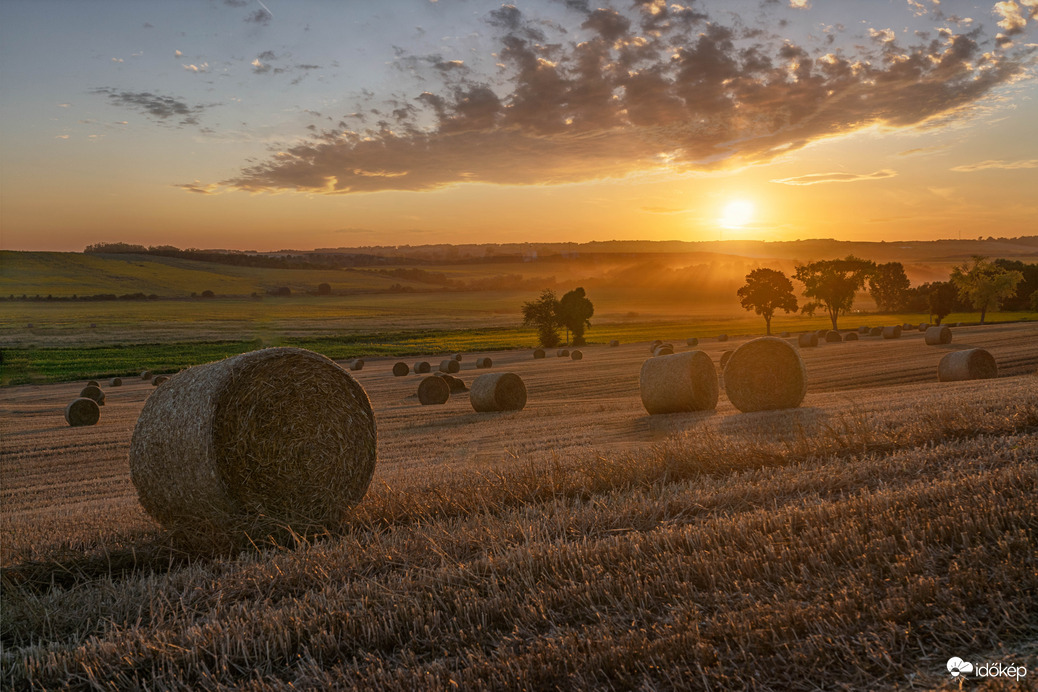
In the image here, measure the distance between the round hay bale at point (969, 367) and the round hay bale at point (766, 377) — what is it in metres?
8.99

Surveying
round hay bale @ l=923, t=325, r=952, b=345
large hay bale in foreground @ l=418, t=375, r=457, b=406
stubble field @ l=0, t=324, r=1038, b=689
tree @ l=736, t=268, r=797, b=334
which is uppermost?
tree @ l=736, t=268, r=797, b=334

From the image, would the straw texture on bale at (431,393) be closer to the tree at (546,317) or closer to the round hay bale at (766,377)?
the round hay bale at (766,377)

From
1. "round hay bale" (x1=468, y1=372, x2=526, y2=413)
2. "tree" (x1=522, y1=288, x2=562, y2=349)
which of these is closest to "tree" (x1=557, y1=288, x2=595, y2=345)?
"tree" (x1=522, y1=288, x2=562, y2=349)

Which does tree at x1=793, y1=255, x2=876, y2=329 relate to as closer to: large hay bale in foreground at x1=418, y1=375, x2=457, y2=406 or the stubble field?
large hay bale in foreground at x1=418, y1=375, x2=457, y2=406

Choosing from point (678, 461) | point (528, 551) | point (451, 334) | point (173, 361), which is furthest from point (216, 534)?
point (451, 334)

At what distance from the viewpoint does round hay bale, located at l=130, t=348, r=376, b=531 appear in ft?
25.1

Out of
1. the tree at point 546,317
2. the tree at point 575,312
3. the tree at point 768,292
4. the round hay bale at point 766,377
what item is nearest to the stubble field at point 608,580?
the round hay bale at point 766,377

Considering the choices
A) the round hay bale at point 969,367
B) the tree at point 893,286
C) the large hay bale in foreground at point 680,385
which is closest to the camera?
the large hay bale in foreground at point 680,385

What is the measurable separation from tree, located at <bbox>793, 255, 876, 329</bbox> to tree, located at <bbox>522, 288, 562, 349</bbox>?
29.1 meters

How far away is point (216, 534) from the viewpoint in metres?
7.17

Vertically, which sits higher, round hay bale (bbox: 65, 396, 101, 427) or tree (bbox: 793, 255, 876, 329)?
tree (bbox: 793, 255, 876, 329)

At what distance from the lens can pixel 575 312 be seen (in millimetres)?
72250

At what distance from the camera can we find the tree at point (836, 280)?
252 feet

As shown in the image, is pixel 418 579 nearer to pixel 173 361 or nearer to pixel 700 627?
pixel 700 627
